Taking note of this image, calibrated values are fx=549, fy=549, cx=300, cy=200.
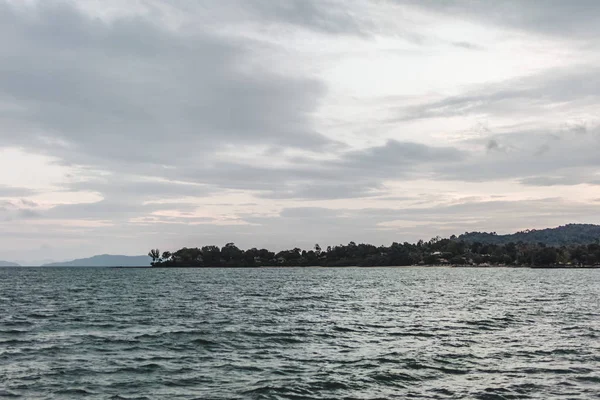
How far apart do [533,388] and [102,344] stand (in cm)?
3138

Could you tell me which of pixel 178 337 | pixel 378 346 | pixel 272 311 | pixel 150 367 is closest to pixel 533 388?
pixel 378 346

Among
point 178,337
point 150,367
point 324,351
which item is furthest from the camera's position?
point 178,337

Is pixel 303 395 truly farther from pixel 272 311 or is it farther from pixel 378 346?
pixel 272 311

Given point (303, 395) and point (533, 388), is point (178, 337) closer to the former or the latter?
point (303, 395)

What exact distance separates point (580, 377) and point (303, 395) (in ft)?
51.6

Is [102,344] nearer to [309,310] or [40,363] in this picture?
[40,363]

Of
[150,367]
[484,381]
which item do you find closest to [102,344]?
[150,367]

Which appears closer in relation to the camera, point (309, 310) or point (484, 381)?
point (484, 381)

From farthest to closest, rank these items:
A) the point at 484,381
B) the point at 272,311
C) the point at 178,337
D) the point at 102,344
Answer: the point at 272,311 < the point at 178,337 < the point at 102,344 < the point at 484,381

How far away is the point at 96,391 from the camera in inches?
1110

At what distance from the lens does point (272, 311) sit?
71125mm

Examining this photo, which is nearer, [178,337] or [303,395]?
[303,395]

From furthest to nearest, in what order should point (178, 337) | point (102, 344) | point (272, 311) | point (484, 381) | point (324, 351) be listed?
1. point (272, 311)
2. point (178, 337)
3. point (102, 344)
4. point (324, 351)
5. point (484, 381)

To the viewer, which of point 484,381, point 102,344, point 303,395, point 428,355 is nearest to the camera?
point 303,395
